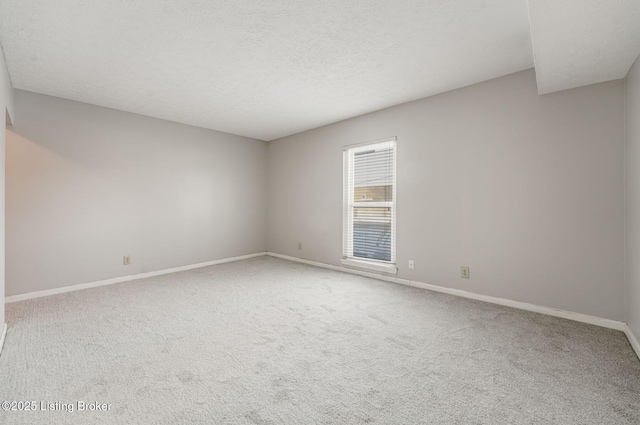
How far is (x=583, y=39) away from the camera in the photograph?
1.94 meters

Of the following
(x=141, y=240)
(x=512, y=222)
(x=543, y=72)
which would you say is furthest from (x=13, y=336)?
(x=543, y=72)

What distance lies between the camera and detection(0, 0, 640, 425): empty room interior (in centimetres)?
170

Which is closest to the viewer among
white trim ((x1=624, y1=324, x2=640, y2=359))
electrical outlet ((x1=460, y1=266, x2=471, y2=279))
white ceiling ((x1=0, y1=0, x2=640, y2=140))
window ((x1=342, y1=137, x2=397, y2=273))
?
white ceiling ((x1=0, y1=0, x2=640, y2=140))

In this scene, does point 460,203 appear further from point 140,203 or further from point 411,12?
point 140,203

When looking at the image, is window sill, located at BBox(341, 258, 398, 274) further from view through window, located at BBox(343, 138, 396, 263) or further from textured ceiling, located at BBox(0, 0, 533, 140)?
textured ceiling, located at BBox(0, 0, 533, 140)

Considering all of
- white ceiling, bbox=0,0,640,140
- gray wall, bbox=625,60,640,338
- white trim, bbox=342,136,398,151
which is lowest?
gray wall, bbox=625,60,640,338

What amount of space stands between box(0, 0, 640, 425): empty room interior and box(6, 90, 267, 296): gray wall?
3 centimetres

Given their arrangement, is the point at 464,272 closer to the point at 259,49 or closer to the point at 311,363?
the point at 311,363

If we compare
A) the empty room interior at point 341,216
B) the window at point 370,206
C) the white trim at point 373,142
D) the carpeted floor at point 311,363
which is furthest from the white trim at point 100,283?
the white trim at point 373,142

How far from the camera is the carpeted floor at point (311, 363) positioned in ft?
4.88

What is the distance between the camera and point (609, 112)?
2.51 metres

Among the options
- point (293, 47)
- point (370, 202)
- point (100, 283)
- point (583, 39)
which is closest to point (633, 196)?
point (583, 39)

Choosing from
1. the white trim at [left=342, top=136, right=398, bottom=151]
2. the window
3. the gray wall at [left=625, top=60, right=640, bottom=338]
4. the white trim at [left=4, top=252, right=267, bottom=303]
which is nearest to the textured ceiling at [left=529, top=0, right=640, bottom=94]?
the gray wall at [left=625, top=60, right=640, bottom=338]

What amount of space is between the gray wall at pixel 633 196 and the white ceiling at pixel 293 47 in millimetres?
273
